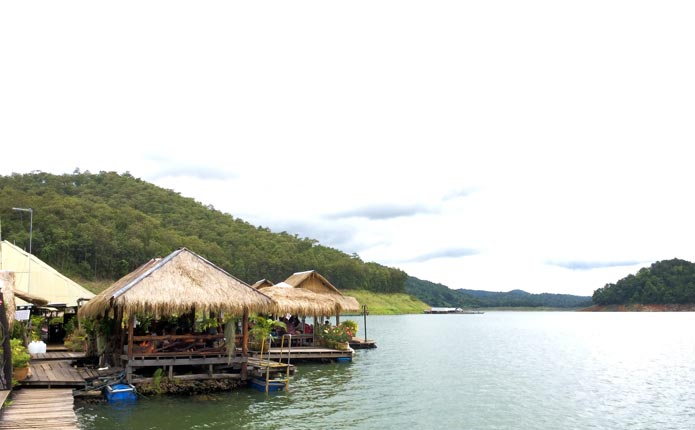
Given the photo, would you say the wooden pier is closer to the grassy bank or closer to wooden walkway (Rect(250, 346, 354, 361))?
wooden walkway (Rect(250, 346, 354, 361))

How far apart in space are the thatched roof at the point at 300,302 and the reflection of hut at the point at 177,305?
724cm

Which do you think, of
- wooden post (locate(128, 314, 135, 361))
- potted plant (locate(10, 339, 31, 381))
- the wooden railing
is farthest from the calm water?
potted plant (locate(10, 339, 31, 381))

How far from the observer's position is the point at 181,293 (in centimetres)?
1888

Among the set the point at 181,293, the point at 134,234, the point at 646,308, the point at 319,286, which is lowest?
the point at 646,308

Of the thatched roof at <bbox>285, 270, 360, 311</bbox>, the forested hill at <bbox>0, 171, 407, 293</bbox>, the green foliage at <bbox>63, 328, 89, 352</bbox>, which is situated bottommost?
the green foliage at <bbox>63, 328, 89, 352</bbox>

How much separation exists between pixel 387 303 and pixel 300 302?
101038 mm

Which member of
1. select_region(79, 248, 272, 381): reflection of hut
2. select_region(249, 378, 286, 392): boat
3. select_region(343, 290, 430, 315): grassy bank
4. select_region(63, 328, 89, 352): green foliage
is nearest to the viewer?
select_region(79, 248, 272, 381): reflection of hut

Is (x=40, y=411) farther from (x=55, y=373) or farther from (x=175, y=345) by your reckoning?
(x=175, y=345)

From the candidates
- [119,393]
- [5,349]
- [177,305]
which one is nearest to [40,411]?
[5,349]

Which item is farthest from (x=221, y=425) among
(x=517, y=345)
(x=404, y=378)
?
(x=517, y=345)

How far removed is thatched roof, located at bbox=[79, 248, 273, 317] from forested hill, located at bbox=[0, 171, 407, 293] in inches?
2040

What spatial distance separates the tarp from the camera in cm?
3222

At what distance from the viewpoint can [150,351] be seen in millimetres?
19422

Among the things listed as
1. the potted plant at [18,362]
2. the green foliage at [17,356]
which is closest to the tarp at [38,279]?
the potted plant at [18,362]
